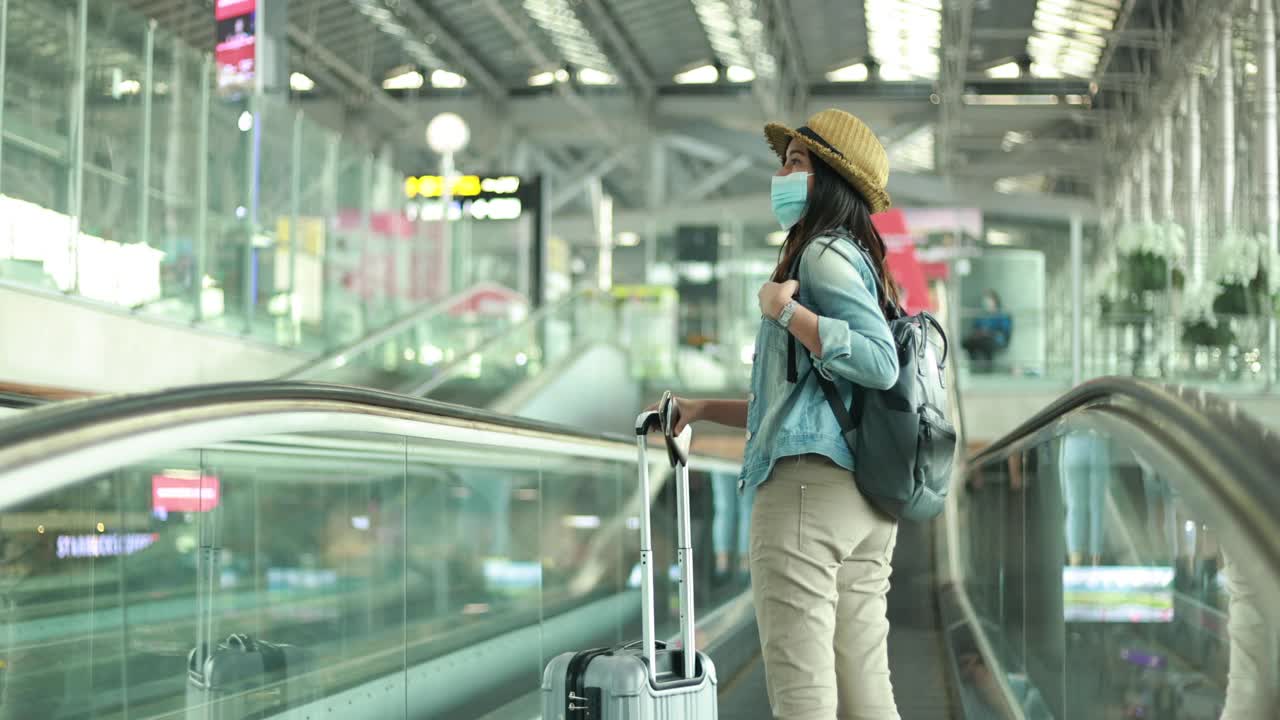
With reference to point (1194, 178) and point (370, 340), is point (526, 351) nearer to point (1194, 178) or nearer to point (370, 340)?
point (370, 340)

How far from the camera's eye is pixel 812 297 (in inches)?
105

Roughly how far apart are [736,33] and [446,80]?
8.00 metres

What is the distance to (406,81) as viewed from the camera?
32.2 metres

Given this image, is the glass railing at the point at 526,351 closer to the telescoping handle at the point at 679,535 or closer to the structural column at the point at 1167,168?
the telescoping handle at the point at 679,535

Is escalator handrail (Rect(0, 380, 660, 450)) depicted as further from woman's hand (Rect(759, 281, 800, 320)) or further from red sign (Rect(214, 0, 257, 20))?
red sign (Rect(214, 0, 257, 20))

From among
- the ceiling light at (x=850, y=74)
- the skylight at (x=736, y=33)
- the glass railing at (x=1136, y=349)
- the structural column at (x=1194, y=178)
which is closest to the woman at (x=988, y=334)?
the glass railing at (x=1136, y=349)

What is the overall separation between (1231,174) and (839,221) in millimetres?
21757

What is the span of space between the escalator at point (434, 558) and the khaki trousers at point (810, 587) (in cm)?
48

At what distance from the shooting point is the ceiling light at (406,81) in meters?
32.1

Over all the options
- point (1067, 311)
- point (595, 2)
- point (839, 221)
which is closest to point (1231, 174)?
point (1067, 311)

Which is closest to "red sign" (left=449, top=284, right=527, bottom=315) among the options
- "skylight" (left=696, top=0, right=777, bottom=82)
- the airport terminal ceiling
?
"skylight" (left=696, top=0, right=777, bottom=82)

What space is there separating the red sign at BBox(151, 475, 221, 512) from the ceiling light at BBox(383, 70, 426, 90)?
1186 inches

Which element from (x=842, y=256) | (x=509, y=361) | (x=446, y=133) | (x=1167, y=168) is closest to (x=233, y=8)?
(x=509, y=361)

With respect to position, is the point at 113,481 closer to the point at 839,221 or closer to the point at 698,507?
the point at 839,221
